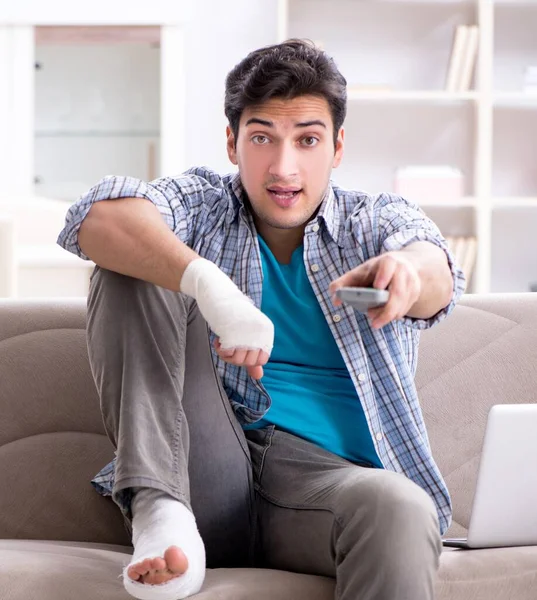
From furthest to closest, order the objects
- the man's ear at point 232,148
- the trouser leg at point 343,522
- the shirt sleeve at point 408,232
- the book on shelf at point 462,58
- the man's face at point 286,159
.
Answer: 1. the book on shelf at point 462,58
2. the man's ear at point 232,148
3. the man's face at point 286,159
4. the shirt sleeve at point 408,232
5. the trouser leg at point 343,522

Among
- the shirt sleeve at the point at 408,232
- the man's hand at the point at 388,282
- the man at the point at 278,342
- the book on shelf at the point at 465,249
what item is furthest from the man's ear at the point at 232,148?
the book on shelf at the point at 465,249

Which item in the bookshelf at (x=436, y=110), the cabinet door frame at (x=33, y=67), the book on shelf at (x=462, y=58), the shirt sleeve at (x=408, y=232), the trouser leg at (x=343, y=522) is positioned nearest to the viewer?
the trouser leg at (x=343, y=522)

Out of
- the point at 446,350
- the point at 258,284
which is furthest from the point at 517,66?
the point at 258,284

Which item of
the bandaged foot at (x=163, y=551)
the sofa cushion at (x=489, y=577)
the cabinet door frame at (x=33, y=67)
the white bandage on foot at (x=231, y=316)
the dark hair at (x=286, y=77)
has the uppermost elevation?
the cabinet door frame at (x=33, y=67)

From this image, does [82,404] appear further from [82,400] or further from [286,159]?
[286,159]

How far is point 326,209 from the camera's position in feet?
5.70

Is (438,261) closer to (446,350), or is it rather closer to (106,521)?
(446,350)

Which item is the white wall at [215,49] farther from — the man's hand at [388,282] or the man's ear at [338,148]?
the man's hand at [388,282]

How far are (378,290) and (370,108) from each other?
370 centimetres

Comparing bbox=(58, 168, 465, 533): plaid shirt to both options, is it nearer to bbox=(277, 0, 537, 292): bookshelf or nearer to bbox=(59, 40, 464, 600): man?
bbox=(59, 40, 464, 600): man

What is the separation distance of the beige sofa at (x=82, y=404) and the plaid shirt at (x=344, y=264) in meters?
0.09

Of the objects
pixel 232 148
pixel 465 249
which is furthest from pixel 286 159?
pixel 465 249

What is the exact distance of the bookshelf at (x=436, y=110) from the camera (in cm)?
480

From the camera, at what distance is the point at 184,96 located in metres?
5.00
